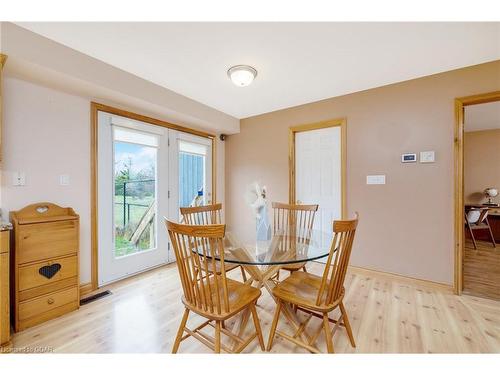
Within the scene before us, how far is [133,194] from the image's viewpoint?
2748 mm

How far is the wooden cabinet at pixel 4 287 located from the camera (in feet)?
4.82

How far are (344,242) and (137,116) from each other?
267 cm

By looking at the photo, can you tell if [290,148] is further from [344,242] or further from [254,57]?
[344,242]

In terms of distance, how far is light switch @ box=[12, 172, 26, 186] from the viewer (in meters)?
1.85

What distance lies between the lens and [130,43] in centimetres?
179

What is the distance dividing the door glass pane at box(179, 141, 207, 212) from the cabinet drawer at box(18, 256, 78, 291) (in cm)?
152

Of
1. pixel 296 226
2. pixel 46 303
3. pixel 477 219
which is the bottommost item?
pixel 46 303

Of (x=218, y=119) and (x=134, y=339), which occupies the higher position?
(x=218, y=119)

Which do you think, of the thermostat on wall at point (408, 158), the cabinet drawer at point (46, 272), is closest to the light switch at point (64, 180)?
the cabinet drawer at point (46, 272)

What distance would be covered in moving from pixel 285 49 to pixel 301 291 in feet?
6.35

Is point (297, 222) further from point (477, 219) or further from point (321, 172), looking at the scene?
point (477, 219)

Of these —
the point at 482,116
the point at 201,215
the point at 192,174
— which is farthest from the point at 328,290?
the point at 482,116
